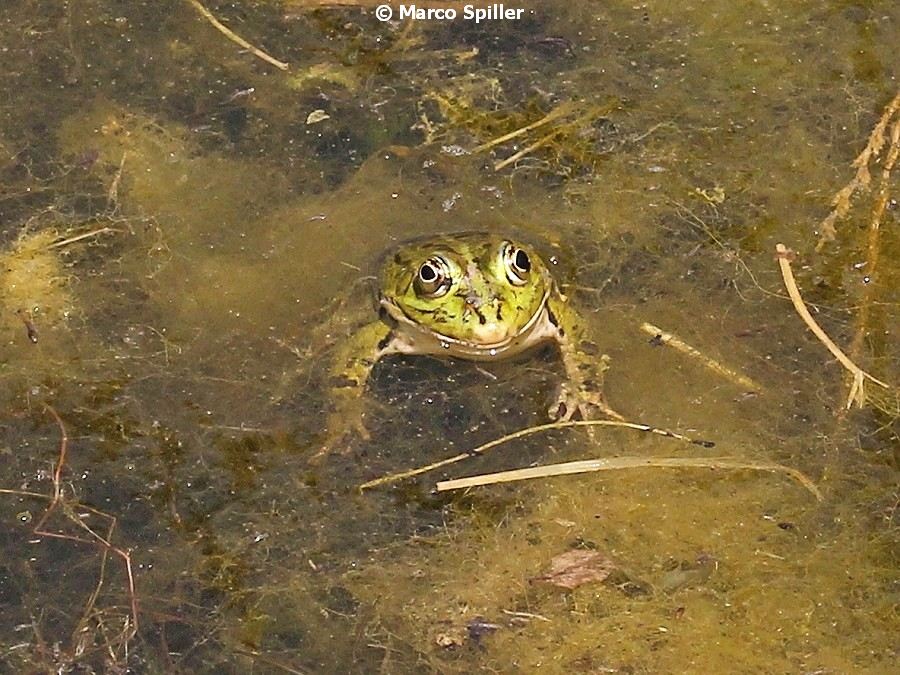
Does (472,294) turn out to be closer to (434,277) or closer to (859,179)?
(434,277)

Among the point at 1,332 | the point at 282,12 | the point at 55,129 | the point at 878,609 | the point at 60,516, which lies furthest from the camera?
the point at 282,12

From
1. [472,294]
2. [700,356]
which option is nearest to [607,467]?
[700,356]

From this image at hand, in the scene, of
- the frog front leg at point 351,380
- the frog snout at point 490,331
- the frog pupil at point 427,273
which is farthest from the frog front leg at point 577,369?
the frog front leg at point 351,380

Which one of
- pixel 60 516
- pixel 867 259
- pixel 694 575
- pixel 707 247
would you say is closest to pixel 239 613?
pixel 60 516

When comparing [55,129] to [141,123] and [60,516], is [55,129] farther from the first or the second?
[60,516]

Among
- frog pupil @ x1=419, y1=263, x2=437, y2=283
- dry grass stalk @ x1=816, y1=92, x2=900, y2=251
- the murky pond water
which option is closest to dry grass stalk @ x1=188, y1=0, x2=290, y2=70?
the murky pond water
